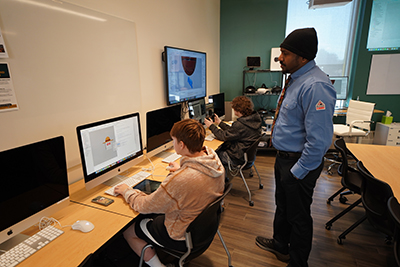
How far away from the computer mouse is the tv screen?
5.43 metres

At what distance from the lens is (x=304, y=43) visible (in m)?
1.48

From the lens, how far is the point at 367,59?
14.2 feet

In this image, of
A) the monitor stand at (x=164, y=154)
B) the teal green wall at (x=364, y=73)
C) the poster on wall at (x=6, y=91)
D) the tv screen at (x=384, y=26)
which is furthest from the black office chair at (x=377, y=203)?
the tv screen at (x=384, y=26)

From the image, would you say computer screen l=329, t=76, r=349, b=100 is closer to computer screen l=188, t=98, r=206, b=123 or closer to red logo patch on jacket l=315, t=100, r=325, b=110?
computer screen l=188, t=98, r=206, b=123

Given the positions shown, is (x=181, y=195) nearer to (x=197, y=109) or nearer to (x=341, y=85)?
(x=197, y=109)

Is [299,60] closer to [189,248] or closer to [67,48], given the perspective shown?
[189,248]

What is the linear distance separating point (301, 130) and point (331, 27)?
13.2 feet

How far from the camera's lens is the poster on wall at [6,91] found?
49.9 inches

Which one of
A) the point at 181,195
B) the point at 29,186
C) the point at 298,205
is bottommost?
the point at 298,205

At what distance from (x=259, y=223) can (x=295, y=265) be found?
690 mm

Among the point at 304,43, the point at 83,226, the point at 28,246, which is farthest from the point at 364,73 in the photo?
the point at 28,246

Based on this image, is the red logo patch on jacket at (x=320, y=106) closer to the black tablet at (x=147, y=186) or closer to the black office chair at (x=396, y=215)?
the black office chair at (x=396, y=215)

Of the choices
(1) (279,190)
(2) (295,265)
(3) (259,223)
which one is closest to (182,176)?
(1) (279,190)

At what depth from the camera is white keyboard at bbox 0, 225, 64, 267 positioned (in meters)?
0.99
